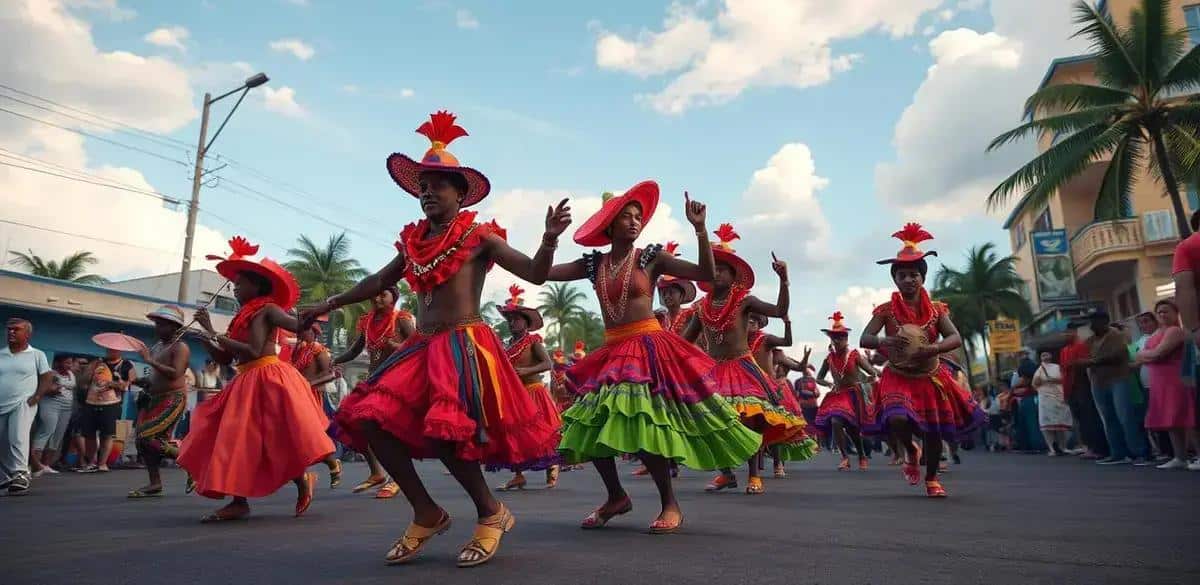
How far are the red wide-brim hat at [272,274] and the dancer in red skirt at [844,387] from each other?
7.77 meters

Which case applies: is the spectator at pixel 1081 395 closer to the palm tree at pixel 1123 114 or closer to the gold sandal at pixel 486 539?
the palm tree at pixel 1123 114

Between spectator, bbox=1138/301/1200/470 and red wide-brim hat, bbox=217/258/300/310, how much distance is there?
31.1ft

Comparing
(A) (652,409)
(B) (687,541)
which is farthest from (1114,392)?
(B) (687,541)

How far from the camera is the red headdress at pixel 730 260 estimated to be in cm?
796

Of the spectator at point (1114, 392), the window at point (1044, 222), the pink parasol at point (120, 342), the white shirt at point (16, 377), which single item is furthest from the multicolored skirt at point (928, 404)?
the window at point (1044, 222)

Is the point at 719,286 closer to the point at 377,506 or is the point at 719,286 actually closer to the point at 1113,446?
the point at 377,506

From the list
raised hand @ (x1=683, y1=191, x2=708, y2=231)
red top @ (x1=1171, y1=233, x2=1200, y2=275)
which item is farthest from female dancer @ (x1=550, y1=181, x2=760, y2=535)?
red top @ (x1=1171, y1=233, x2=1200, y2=275)

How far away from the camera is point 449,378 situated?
404cm

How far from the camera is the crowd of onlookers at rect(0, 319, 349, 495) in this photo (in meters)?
9.05

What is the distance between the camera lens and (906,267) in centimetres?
736

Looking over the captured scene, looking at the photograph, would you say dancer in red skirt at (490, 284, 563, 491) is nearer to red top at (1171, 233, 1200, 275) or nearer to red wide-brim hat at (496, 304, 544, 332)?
red wide-brim hat at (496, 304, 544, 332)

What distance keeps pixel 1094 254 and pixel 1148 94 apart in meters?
10.7

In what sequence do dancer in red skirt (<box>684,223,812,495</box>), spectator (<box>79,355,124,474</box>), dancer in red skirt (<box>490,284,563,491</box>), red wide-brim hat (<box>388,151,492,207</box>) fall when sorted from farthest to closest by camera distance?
spectator (<box>79,355,124,474</box>)
dancer in red skirt (<box>490,284,563,491</box>)
dancer in red skirt (<box>684,223,812,495</box>)
red wide-brim hat (<box>388,151,492,207</box>)

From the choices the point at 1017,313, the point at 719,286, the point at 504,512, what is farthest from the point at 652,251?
the point at 1017,313
